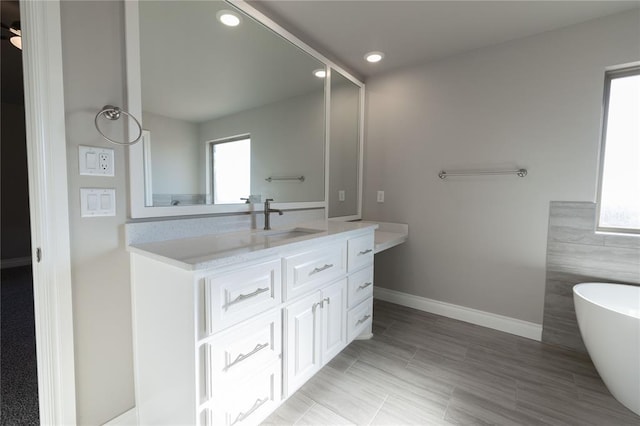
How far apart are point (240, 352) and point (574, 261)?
2381 millimetres

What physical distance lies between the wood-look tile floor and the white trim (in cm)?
92

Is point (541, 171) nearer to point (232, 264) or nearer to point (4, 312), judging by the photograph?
point (232, 264)

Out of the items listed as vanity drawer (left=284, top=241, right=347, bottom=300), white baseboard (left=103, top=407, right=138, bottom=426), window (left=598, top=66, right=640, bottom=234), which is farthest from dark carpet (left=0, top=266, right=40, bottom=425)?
window (left=598, top=66, right=640, bottom=234)

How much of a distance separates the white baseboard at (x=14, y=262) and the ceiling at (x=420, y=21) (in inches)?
199

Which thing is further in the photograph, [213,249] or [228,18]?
[228,18]

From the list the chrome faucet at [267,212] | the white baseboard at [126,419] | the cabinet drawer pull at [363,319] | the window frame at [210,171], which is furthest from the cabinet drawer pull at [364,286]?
the white baseboard at [126,419]

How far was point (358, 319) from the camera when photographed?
6.40ft

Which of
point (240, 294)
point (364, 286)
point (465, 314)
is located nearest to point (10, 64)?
point (240, 294)

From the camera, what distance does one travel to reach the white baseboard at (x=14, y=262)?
154 inches

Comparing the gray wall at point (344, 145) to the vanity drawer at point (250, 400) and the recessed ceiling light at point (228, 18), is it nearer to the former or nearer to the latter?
the recessed ceiling light at point (228, 18)

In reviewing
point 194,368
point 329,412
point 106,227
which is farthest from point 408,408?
point 106,227

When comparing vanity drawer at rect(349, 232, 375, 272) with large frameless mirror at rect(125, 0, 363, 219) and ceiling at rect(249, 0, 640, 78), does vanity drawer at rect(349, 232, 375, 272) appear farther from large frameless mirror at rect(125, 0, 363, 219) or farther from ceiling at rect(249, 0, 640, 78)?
ceiling at rect(249, 0, 640, 78)

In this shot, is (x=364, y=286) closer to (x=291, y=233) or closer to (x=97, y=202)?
(x=291, y=233)

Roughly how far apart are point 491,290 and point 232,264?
227cm
